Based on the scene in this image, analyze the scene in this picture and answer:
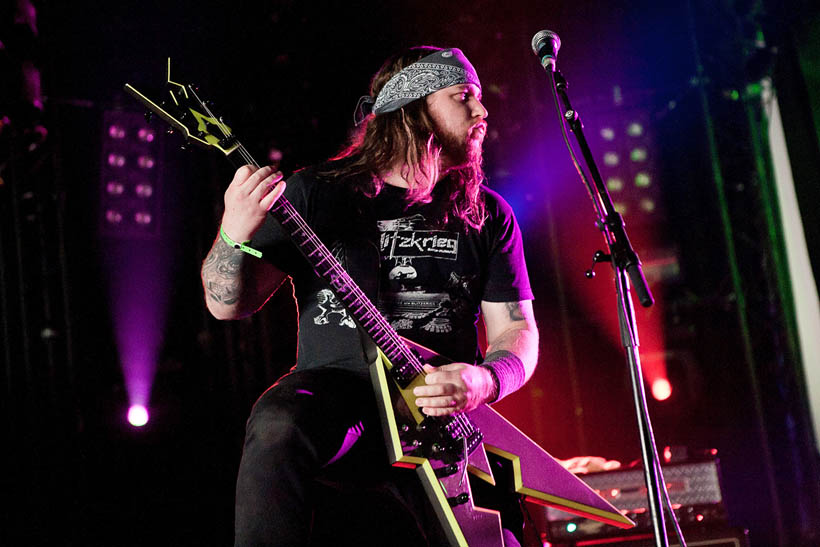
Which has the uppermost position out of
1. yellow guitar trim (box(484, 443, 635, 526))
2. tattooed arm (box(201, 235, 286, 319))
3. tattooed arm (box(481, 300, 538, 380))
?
tattooed arm (box(201, 235, 286, 319))

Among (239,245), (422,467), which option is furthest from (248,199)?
(422,467)

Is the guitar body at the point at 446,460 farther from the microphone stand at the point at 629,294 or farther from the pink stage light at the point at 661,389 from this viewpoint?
the pink stage light at the point at 661,389

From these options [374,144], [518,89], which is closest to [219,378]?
[374,144]

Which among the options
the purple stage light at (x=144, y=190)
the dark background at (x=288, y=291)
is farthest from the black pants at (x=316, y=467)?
the purple stage light at (x=144, y=190)

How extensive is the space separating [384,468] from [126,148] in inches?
164

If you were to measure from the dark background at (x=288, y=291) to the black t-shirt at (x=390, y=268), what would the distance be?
5.96ft

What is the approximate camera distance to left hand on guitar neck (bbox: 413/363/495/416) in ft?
7.05

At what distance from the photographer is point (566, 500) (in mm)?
2453

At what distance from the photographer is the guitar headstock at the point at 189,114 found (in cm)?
231

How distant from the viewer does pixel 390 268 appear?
98.6 inches

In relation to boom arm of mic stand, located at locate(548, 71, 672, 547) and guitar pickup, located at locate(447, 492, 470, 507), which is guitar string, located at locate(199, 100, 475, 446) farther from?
boom arm of mic stand, located at locate(548, 71, 672, 547)

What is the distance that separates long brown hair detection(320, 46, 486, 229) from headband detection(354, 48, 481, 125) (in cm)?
5

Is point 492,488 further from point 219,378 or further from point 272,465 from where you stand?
point 219,378

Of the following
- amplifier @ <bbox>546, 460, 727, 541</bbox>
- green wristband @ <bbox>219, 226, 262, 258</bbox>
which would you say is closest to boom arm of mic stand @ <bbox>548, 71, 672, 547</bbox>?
green wristband @ <bbox>219, 226, 262, 258</bbox>
